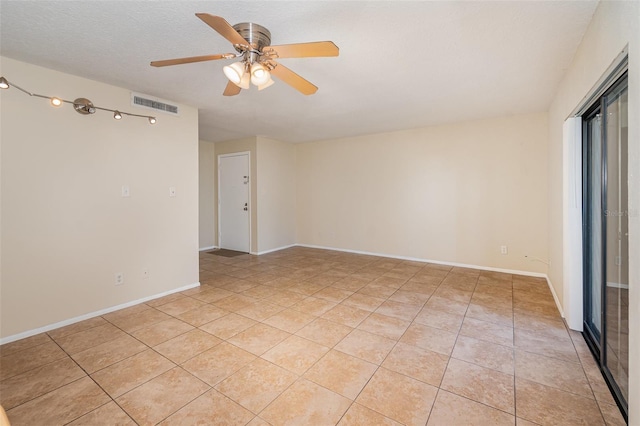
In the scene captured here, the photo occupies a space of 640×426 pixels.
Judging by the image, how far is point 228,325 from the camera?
262 centimetres

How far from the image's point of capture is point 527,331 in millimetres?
2453

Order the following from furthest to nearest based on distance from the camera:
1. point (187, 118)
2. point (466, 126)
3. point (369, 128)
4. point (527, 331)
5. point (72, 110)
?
point (369, 128) → point (466, 126) → point (187, 118) → point (72, 110) → point (527, 331)

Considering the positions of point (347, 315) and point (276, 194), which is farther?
point (276, 194)

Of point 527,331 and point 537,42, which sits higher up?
Result: point 537,42

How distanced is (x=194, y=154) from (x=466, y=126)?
421 centimetres

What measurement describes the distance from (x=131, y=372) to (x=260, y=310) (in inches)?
48.8

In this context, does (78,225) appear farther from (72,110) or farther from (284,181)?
(284,181)

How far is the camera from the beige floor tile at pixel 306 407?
1.51m

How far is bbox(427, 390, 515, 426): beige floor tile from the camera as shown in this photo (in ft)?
4.86

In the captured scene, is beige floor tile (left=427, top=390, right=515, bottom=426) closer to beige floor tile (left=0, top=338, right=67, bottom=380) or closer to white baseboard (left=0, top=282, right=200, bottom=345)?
beige floor tile (left=0, top=338, right=67, bottom=380)

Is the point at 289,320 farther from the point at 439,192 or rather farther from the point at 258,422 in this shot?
→ the point at 439,192

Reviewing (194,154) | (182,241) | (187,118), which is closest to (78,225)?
(182,241)


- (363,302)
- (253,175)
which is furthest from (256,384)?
(253,175)

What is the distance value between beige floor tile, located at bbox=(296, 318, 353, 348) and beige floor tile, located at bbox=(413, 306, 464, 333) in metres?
0.77
